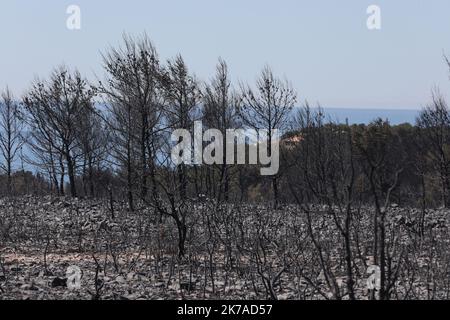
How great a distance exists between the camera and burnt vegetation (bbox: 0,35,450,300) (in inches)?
273

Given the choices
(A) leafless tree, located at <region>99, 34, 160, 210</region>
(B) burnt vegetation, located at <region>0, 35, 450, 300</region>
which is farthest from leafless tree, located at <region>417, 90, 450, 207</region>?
(A) leafless tree, located at <region>99, 34, 160, 210</region>

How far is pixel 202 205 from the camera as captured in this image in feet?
39.0

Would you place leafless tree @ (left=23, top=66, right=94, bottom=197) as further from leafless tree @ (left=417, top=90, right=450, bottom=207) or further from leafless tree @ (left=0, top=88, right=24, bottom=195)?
leafless tree @ (left=417, top=90, right=450, bottom=207)

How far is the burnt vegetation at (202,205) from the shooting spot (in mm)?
6941

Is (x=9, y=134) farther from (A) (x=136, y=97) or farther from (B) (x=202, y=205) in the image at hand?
(B) (x=202, y=205)

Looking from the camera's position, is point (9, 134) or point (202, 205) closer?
point (202, 205)

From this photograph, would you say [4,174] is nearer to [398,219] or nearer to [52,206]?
[52,206]

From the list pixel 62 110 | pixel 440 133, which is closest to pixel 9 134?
pixel 62 110

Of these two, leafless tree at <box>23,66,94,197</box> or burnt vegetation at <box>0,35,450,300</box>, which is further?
leafless tree at <box>23,66,94,197</box>

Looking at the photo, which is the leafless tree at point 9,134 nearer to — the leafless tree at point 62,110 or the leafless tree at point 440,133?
the leafless tree at point 62,110

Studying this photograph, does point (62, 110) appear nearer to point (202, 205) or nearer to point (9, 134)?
point (9, 134)

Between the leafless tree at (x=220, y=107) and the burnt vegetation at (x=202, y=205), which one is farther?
the leafless tree at (x=220, y=107)

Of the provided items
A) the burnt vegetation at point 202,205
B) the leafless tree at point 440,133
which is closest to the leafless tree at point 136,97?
the burnt vegetation at point 202,205

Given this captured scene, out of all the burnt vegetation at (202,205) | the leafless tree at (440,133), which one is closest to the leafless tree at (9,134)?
the burnt vegetation at (202,205)
